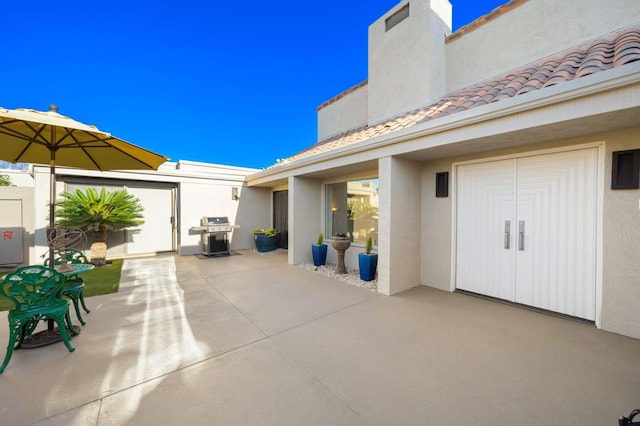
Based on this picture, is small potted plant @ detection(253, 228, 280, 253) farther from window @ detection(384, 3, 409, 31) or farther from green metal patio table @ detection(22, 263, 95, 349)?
window @ detection(384, 3, 409, 31)

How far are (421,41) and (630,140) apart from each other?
507 cm

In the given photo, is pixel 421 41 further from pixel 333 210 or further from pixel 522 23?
pixel 333 210

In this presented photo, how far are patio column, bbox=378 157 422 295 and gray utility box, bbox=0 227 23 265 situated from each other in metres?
9.75

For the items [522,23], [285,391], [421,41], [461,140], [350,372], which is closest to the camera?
[285,391]

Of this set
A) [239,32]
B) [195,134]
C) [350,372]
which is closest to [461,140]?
[350,372]

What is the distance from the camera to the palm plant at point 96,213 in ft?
22.5

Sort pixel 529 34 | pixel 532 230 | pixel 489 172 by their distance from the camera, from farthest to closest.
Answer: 1. pixel 529 34
2. pixel 489 172
3. pixel 532 230

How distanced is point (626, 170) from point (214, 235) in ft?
31.9

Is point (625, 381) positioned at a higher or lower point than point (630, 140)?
lower

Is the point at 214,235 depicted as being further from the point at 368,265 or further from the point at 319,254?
the point at 368,265

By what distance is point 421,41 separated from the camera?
6.49 meters

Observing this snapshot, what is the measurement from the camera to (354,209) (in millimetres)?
7055

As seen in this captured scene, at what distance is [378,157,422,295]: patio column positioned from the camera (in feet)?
15.8

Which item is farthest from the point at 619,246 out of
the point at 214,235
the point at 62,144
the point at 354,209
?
the point at 214,235
